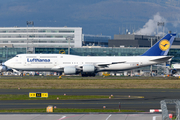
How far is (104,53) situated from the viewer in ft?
439

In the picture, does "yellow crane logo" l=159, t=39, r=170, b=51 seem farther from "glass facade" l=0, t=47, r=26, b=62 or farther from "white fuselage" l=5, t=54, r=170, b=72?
"glass facade" l=0, t=47, r=26, b=62

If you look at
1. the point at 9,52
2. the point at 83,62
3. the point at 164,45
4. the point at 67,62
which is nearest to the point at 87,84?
the point at 83,62

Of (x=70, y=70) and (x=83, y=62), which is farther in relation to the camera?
(x=83, y=62)

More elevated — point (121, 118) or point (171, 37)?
point (171, 37)

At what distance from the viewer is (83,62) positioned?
77000mm

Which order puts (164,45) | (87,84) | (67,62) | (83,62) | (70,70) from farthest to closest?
(164,45)
(83,62)
(67,62)
(70,70)
(87,84)

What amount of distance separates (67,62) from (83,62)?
12.5 ft

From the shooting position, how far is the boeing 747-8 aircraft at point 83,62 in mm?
75375

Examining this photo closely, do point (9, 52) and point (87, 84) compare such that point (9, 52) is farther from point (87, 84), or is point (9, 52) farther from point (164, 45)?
point (87, 84)

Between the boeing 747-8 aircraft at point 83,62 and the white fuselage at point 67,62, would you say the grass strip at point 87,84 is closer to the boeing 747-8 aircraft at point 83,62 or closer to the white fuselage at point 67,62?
the boeing 747-8 aircraft at point 83,62

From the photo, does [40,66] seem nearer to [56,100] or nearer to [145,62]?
[145,62]

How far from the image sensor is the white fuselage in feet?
248

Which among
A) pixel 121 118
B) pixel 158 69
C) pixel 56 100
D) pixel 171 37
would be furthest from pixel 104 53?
pixel 121 118

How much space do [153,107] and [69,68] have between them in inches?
1839
